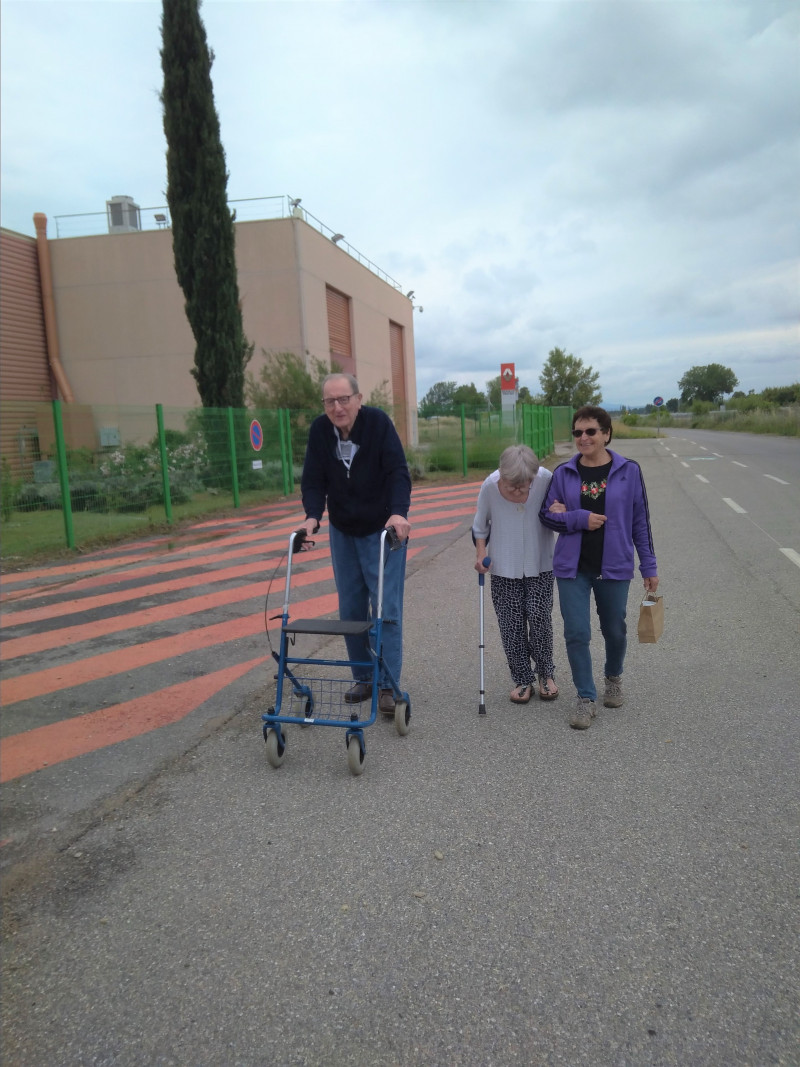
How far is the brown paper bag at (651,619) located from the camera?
439 centimetres

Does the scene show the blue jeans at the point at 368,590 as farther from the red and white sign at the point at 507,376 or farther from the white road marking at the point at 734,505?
the red and white sign at the point at 507,376

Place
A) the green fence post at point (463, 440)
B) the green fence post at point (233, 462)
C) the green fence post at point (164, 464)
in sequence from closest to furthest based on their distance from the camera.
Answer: the green fence post at point (164, 464) < the green fence post at point (233, 462) < the green fence post at point (463, 440)

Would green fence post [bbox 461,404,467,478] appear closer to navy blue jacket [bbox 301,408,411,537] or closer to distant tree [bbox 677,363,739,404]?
navy blue jacket [bbox 301,408,411,537]

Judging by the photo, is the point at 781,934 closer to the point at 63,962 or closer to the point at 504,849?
the point at 504,849

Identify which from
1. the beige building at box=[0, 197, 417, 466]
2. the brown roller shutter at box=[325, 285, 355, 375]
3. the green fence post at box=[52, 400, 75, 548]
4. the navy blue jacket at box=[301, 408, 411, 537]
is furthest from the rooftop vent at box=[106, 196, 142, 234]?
the navy blue jacket at box=[301, 408, 411, 537]

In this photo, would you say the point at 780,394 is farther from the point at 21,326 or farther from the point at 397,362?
the point at 21,326

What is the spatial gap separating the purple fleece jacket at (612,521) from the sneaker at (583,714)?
0.72 m

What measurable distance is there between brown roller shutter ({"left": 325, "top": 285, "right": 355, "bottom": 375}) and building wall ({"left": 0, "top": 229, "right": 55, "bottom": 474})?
9.41m

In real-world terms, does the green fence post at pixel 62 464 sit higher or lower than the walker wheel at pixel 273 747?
higher

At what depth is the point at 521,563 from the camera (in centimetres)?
464

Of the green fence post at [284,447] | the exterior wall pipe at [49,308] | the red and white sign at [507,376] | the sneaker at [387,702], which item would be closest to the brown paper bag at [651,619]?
the sneaker at [387,702]

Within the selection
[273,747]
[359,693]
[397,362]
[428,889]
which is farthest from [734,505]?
[397,362]

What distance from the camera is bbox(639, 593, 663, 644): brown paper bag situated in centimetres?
439

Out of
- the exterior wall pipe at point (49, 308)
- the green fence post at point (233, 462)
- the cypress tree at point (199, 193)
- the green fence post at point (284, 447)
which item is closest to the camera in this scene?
the green fence post at point (233, 462)
